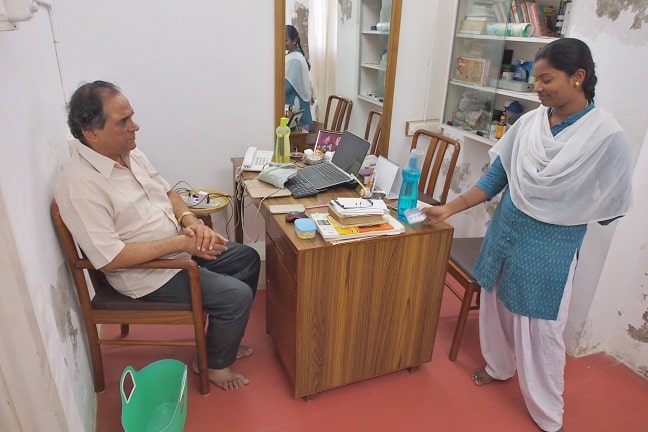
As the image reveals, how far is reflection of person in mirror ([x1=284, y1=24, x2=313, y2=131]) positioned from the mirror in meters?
0.04

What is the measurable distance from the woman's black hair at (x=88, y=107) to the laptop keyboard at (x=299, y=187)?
0.80m

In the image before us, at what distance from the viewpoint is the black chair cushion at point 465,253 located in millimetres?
1970

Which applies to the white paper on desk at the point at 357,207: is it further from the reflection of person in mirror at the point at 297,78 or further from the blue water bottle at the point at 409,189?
the reflection of person in mirror at the point at 297,78

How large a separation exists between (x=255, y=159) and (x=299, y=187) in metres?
0.46

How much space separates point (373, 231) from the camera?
1.53m

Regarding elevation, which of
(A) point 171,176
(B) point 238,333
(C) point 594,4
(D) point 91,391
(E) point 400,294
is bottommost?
(D) point 91,391

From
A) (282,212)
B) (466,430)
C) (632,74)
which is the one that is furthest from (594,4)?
(466,430)

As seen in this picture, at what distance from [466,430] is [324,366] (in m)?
0.61

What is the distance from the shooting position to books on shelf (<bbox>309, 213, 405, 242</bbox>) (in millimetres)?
1481

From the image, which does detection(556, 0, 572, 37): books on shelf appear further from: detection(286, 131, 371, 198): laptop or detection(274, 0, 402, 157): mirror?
detection(286, 131, 371, 198): laptop

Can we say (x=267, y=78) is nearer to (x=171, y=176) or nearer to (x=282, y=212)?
(x=171, y=176)

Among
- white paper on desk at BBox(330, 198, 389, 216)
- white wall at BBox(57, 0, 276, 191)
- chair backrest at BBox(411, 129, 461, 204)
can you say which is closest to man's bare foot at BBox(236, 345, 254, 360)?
white paper on desk at BBox(330, 198, 389, 216)

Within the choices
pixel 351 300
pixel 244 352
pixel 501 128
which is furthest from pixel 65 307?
pixel 501 128

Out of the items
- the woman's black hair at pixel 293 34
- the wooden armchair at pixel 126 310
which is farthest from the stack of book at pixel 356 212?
the woman's black hair at pixel 293 34
